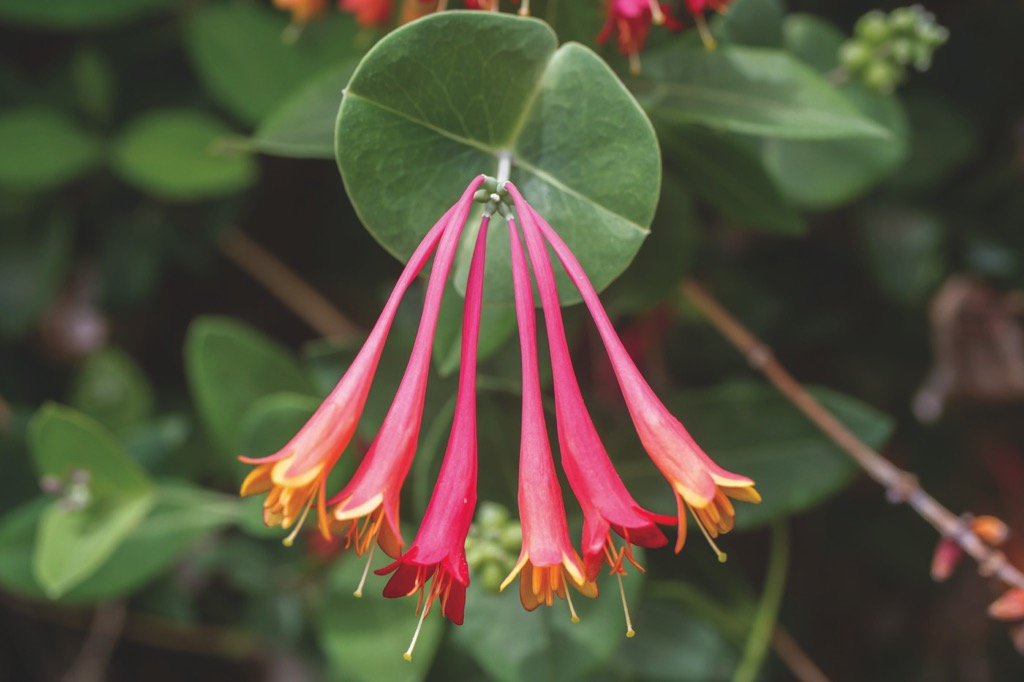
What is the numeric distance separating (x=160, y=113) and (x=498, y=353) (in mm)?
480

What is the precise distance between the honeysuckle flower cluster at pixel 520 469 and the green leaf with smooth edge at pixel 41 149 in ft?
2.07

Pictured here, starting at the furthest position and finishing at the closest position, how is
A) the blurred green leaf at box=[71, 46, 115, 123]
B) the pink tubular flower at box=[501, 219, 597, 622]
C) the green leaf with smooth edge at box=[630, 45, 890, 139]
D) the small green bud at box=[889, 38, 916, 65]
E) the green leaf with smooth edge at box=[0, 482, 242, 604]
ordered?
the blurred green leaf at box=[71, 46, 115, 123] < the green leaf with smooth edge at box=[0, 482, 242, 604] < the small green bud at box=[889, 38, 916, 65] < the green leaf with smooth edge at box=[630, 45, 890, 139] < the pink tubular flower at box=[501, 219, 597, 622]

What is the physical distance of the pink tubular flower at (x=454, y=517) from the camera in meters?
0.49

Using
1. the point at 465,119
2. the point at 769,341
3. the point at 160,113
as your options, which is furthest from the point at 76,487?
the point at 769,341

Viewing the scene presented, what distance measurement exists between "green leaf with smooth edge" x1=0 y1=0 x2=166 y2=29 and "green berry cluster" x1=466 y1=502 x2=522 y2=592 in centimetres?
63

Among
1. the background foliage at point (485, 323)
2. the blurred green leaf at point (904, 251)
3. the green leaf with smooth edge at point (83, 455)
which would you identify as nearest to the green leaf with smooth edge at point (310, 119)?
the background foliage at point (485, 323)

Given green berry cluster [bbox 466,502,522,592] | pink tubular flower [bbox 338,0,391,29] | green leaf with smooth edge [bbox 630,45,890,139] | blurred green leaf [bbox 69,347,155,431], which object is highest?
pink tubular flower [bbox 338,0,391,29]

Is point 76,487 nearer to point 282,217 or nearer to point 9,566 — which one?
point 9,566

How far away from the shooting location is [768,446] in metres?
0.82

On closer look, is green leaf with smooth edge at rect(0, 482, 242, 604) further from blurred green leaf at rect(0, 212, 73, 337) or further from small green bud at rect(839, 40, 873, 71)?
small green bud at rect(839, 40, 873, 71)

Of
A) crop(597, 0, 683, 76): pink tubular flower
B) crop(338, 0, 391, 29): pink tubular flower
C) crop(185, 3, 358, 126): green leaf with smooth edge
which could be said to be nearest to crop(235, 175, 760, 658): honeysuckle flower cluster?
crop(597, 0, 683, 76): pink tubular flower

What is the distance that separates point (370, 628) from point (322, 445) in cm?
39

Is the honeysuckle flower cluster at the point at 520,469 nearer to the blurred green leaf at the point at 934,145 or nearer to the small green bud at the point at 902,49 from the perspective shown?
the small green bud at the point at 902,49

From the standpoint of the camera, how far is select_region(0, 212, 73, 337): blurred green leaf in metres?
1.05
